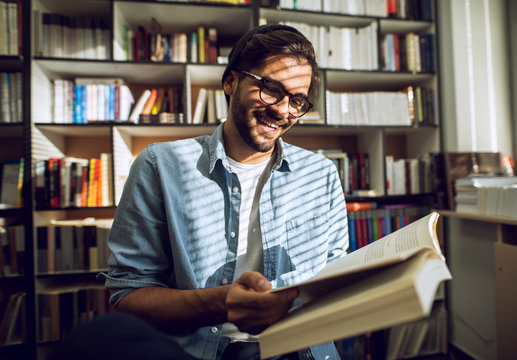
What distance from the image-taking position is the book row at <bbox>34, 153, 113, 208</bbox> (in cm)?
158

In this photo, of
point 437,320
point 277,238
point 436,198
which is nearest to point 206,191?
point 277,238

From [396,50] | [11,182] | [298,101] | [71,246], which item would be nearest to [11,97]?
[11,182]

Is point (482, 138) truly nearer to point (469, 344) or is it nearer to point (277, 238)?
point (469, 344)

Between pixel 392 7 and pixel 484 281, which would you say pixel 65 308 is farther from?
pixel 392 7

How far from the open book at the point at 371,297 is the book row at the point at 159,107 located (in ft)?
4.84

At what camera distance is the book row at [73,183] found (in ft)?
5.18

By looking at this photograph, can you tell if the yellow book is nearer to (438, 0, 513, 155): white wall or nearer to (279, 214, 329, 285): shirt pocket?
(279, 214, 329, 285): shirt pocket

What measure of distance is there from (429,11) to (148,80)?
2131 millimetres

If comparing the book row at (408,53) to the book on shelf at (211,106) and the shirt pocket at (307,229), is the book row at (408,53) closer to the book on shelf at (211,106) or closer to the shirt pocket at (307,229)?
the book on shelf at (211,106)

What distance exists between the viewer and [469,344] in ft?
6.05

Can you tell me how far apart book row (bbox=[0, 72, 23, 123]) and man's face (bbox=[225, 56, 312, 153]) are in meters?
1.51

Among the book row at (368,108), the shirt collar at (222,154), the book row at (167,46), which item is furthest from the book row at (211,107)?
the shirt collar at (222,154)

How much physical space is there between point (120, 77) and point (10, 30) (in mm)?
605

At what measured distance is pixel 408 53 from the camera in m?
1.98
